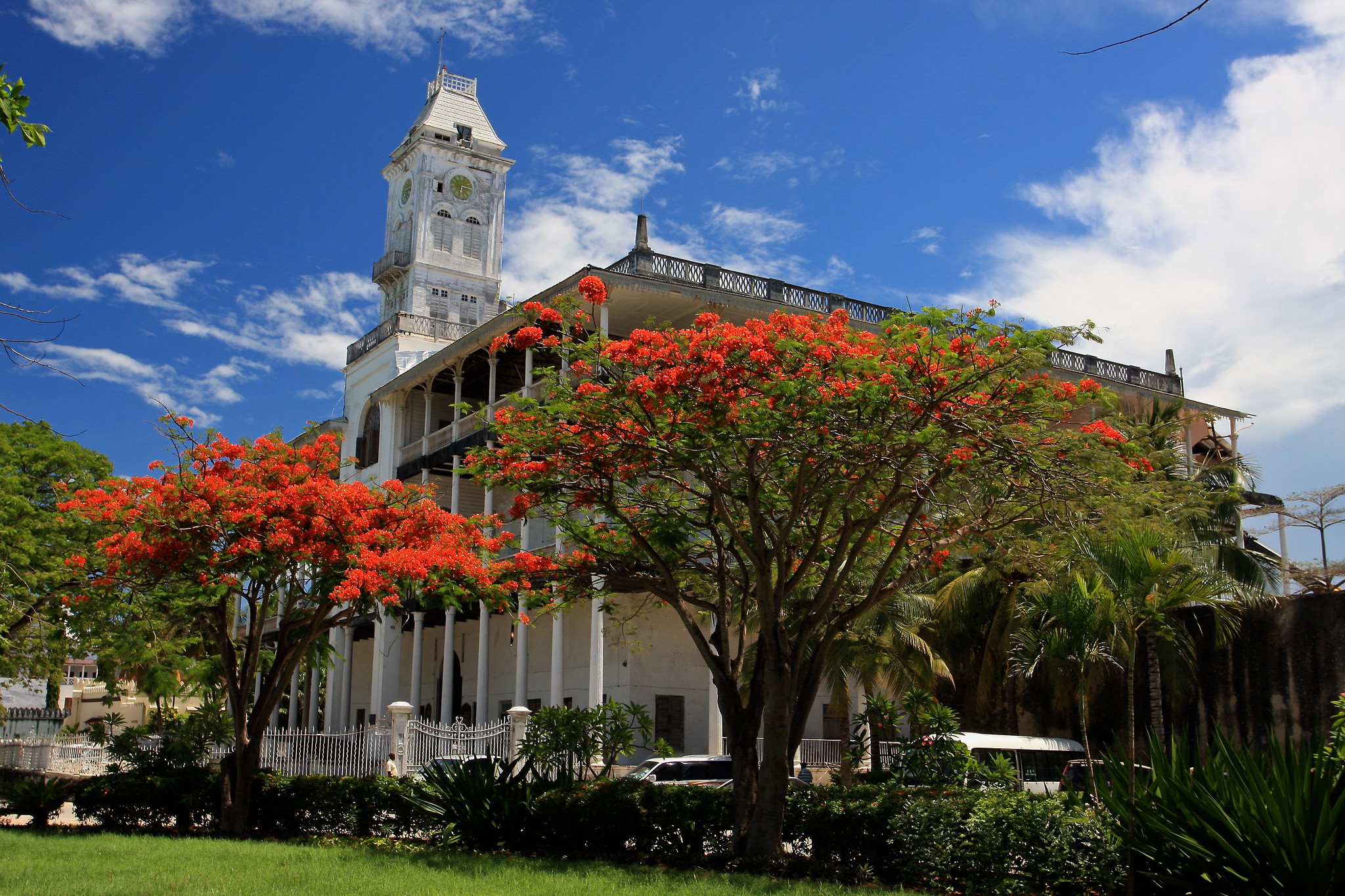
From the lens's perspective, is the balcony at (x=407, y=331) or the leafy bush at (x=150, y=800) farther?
the balcony at (x=407, y=331)

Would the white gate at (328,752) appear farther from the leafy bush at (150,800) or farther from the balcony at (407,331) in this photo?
the balcony at (407,331)

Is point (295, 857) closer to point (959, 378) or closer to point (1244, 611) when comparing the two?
point (959, 378)

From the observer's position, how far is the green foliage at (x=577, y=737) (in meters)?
13.2

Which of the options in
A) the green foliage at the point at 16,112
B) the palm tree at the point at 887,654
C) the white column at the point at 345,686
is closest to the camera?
the green foliage at the point at 16,112

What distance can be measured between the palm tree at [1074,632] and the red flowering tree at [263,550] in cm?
620

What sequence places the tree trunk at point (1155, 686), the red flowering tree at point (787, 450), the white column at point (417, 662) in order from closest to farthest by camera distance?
1. the red flowering tree at point (787, 450)
2. the tree trunk at point (1155, 686)
3. the white column at point (417, 662)

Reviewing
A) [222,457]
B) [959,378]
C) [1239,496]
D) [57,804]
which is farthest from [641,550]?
[1239,496]

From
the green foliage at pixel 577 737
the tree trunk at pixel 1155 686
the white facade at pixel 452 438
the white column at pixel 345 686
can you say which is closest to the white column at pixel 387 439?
the white facade at pixel 452 438

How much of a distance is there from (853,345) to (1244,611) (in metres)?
10.2

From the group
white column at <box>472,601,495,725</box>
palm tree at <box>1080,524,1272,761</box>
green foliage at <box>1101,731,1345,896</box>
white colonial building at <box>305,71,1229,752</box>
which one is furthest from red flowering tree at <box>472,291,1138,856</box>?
white column at <box>472,601,495,725</box>

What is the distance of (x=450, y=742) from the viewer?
18016mm

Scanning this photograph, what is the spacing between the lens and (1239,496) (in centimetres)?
2203

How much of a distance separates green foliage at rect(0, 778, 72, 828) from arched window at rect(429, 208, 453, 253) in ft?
94.8

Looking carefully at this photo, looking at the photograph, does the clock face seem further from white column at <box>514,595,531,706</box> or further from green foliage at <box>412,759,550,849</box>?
green foliage at <box>412,759,550,849</box>
